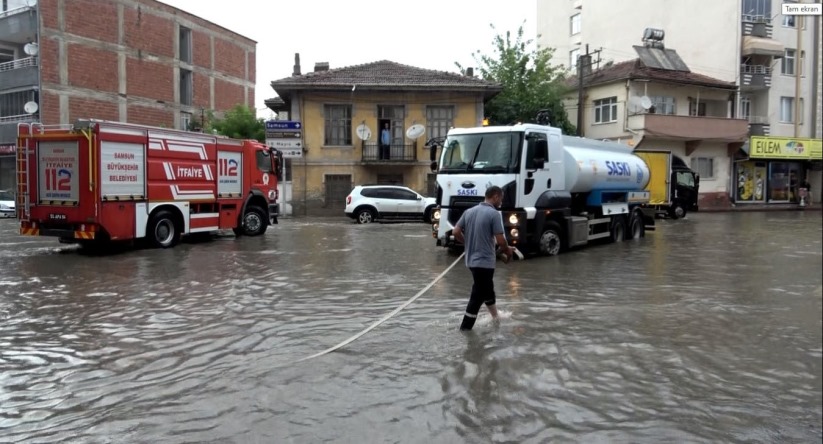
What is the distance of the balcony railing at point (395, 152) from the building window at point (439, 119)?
53.4 inches

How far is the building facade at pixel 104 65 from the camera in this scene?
34.7 meters

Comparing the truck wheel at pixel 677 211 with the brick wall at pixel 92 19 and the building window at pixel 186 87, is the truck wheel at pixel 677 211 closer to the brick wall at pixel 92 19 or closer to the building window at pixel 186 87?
the building window at pixel 186 87

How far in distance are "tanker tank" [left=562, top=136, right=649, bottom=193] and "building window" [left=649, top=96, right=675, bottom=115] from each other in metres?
20.0

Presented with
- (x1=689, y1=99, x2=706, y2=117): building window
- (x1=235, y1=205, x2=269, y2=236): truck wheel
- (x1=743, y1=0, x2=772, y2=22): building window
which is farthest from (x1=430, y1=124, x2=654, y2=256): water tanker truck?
(x1=743, y1=0, x2=772, y2=22): building window

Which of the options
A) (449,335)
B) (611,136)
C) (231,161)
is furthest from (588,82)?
(449,335)

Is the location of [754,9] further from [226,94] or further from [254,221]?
[226,94]

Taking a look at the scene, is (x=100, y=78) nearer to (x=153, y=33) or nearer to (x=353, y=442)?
(x=153, y=33)

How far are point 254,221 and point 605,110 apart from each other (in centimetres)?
2581

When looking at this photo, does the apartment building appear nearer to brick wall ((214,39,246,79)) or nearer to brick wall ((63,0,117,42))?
brick wall ((214,39,246,79))

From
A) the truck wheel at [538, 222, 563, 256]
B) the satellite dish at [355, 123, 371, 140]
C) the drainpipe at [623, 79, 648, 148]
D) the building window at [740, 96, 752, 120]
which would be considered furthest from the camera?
the building window at [740, 96, 752, 120]

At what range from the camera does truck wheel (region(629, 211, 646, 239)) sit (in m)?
18.8

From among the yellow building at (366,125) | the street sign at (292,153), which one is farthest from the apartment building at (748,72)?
the street sign at (292,153)

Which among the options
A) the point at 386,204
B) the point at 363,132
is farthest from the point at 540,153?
the point at 363,132

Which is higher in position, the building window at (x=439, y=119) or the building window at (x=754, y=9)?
the building window at (x=754, y=9)
